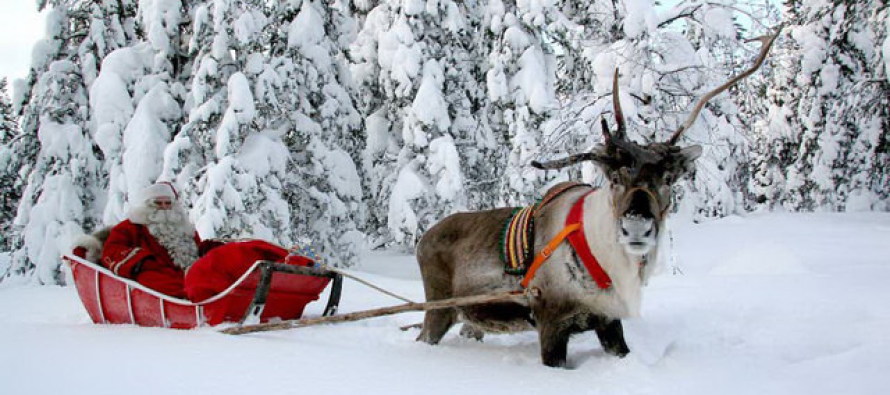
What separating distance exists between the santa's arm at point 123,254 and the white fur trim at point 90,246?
145 mm

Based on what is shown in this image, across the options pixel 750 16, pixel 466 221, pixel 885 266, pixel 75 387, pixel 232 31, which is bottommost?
pixel 885 266

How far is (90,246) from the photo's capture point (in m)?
5.72

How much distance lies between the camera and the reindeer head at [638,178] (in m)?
3.20

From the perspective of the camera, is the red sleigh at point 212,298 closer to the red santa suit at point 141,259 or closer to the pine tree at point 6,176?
the red santa suit at point 141,259

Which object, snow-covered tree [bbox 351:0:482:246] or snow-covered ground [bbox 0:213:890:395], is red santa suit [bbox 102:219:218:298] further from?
snow-covered tree [bbox 351:0:482:246]

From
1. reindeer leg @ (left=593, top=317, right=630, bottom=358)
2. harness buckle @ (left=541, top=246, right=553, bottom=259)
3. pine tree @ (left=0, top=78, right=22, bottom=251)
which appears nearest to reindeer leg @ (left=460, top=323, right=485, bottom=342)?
reindeer leg @ (left=593, top=317, right=630, bottom=358)

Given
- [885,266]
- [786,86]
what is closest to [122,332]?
[885,266]

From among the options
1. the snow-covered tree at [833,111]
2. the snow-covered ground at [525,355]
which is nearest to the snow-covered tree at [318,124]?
the snow-covered ground at [525,355]

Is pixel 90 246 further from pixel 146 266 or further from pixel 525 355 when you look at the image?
pixel 525 355

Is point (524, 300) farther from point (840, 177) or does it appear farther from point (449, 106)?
point (840, 177)

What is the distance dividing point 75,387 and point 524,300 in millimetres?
2548

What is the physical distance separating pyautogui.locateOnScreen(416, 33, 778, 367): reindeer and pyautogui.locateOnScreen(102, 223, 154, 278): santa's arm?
249 centimetres

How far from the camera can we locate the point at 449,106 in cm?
1647

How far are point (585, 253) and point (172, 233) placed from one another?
13.4ft
